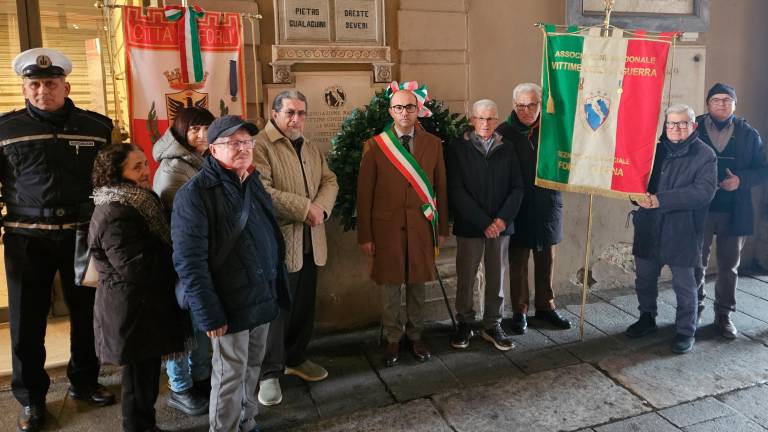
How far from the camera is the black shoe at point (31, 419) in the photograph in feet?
11.3

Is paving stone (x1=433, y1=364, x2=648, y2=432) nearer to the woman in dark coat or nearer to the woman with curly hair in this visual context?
the woman with curly hair


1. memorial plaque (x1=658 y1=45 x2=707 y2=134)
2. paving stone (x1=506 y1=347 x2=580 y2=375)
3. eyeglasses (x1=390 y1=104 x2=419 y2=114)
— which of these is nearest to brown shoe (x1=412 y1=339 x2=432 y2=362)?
paving stone (x1=506 y1=347 x2=580 y2=375)

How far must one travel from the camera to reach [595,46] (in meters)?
4.29

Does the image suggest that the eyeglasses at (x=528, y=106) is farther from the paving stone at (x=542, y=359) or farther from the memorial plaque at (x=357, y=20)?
the paving stone at (x=542, y=359)

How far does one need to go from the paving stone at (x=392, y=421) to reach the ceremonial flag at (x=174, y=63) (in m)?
1.96

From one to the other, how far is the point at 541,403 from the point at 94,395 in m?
2.70

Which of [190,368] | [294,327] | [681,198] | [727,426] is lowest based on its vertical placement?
[727,426]

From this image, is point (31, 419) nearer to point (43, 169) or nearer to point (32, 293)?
point (32, 293)

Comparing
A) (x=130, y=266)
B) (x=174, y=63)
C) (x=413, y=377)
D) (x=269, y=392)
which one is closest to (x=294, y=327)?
(x=269, y=392)

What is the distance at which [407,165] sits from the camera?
13.3 ft

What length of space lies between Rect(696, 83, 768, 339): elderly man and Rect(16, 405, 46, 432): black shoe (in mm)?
4644

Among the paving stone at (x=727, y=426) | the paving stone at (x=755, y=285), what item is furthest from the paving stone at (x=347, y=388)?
the paving stone at (x=755, y=285)

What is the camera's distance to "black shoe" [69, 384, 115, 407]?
3721mm

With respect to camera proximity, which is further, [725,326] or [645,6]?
[645,6]
